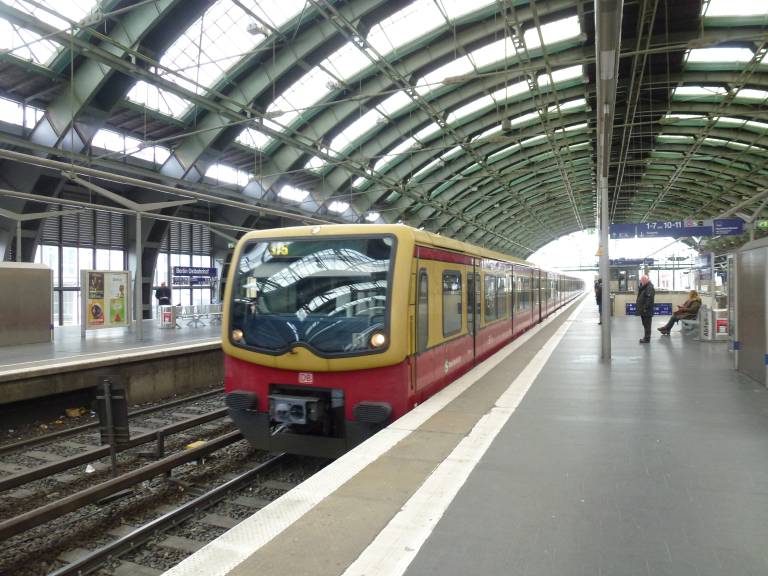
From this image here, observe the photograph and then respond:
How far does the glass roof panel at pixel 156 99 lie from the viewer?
17656 millimetres

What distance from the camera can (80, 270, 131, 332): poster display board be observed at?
43.9 ft

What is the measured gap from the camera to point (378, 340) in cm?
527

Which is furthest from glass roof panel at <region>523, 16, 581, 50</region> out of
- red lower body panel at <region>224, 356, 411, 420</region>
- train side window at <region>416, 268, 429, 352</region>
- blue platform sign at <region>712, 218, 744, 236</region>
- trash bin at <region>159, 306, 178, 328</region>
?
red lower body panel at <region>224, 356, 411, 420</region>

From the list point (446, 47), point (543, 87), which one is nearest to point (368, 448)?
point (446, 47)

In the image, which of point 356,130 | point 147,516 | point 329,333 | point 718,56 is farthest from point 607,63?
point 356,130

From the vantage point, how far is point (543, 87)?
82.8 ft

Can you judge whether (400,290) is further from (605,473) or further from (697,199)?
(697,199)

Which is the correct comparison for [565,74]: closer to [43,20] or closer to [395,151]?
[395,151]

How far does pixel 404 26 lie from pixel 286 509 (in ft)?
61.6

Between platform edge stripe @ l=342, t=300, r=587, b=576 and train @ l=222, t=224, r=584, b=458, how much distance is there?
908 millimetres

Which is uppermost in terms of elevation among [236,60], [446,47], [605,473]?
[446,47]

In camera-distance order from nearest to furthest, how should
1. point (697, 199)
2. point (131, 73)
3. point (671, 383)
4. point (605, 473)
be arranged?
1. point (605, 473)
2. point (671, 383)
3. point (131, 73)
4. point (697, 199)

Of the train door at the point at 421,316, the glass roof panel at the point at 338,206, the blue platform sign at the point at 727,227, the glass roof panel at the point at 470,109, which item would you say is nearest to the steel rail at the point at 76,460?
the train door at the point at 421,316

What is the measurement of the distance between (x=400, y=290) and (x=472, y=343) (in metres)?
3.48
